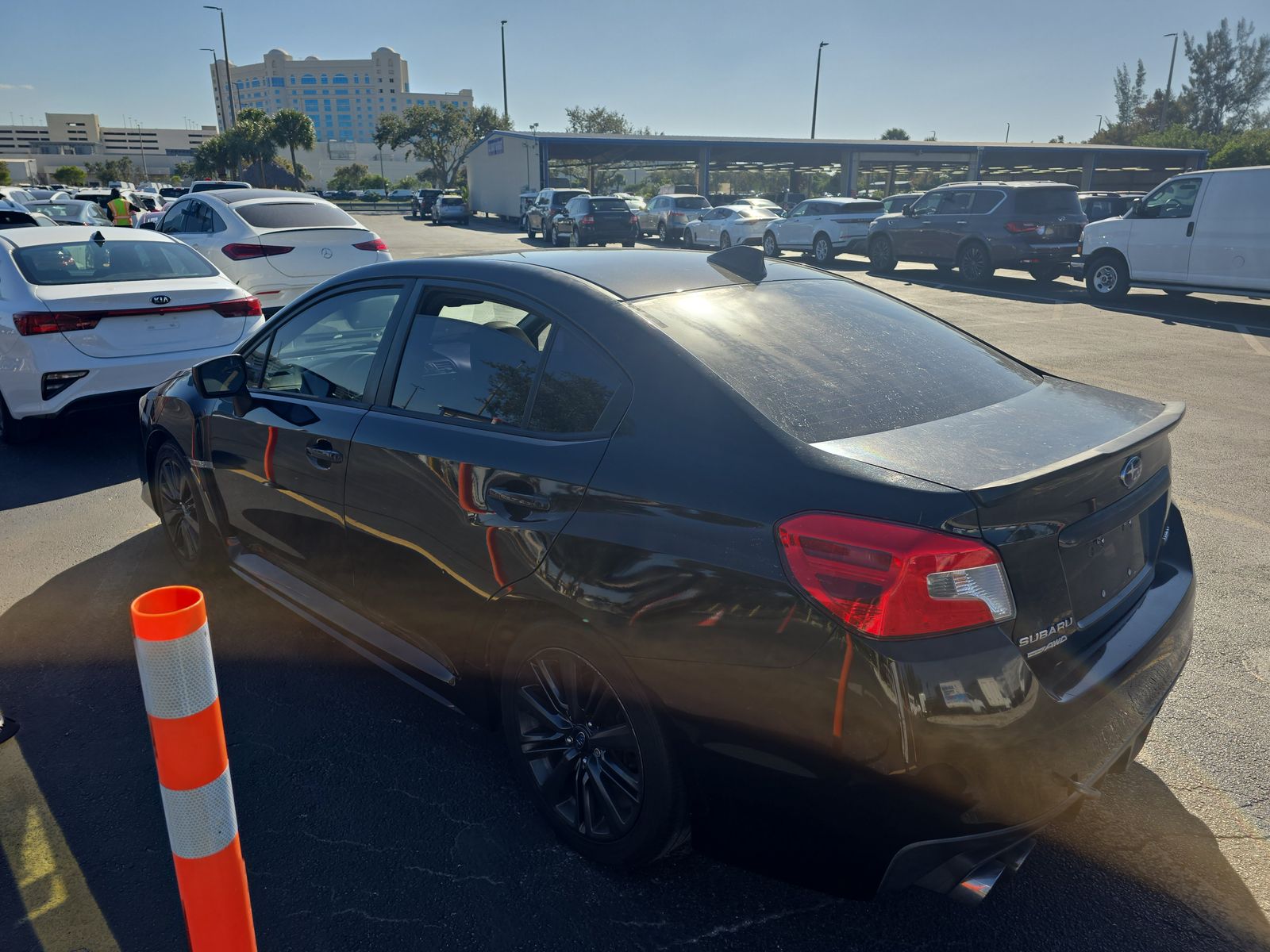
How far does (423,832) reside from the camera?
2.75m

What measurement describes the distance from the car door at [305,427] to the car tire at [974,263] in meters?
16.6

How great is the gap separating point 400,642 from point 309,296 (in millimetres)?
1553

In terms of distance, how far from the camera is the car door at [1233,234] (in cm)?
1291

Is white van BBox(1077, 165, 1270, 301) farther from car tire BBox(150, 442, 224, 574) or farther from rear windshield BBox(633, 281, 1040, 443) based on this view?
car tire BBox(150, 442, 224, 574)

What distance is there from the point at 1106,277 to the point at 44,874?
16697 millimetres

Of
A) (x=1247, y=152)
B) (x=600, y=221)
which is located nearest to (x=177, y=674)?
(x=600, y=221)

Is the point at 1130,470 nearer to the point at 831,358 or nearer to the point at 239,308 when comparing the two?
the point at 831,358

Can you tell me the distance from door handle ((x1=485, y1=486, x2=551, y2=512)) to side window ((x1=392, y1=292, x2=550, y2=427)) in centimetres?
22

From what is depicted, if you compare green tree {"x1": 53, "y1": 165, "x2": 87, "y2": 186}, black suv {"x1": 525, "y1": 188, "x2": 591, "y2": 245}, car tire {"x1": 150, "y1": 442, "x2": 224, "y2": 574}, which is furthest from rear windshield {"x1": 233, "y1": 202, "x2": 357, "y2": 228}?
green tree {"x1": 53, "y1": 165, "x2": 87, "y2": 186}

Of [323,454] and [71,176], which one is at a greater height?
[71,176]

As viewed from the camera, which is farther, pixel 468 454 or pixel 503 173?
pixel 503 173

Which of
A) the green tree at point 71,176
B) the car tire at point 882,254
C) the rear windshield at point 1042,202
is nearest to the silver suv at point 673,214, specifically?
the car tire at point 882,254

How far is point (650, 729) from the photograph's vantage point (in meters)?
2.29

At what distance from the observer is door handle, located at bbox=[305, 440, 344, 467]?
127 inches
